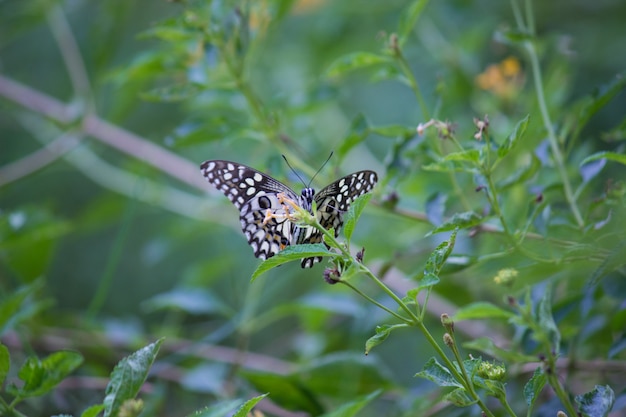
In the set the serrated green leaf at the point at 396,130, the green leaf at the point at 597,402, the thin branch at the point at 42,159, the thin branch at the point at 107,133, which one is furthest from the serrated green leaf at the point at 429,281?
the thin branch at the point at 42,159

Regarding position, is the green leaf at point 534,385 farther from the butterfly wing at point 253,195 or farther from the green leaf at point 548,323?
the butterfly wing at point 253,195

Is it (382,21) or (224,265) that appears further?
(382,21)

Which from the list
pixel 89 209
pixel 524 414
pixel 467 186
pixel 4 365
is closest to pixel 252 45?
pixel 467 186

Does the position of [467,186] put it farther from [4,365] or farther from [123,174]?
[123,174]

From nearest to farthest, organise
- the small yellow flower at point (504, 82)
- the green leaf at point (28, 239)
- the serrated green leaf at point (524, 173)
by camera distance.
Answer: the serrated green leaf at point (524, 173) < the green leaf at point (28, 239) < the small yellow flower at point (504, 82)

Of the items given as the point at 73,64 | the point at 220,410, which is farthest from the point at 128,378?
the point at 73,64

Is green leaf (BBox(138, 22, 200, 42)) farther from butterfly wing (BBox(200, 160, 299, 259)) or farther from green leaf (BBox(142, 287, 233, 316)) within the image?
green leaf (BBox(142, 287, 233, 316))
